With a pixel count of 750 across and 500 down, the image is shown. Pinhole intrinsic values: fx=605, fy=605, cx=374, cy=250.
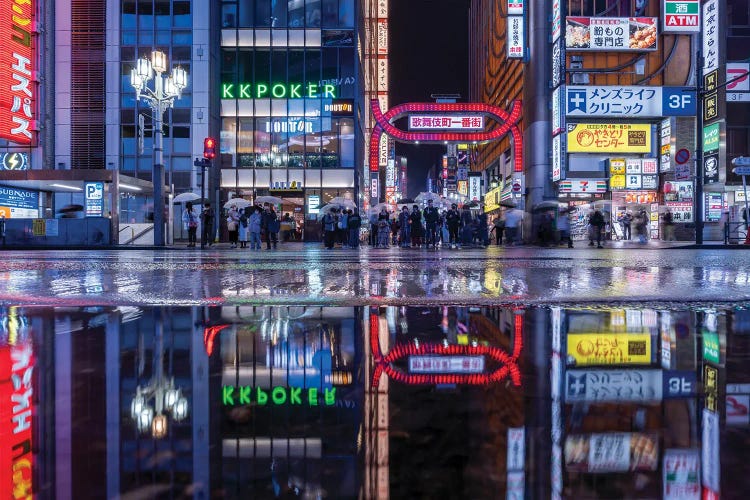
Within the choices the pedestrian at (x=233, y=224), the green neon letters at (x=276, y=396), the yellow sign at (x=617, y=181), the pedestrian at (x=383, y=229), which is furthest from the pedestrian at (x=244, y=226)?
the green neon letters at (x=276, y=396)

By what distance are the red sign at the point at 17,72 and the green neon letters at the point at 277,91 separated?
1192cm

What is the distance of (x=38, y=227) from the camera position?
28859 millimetres

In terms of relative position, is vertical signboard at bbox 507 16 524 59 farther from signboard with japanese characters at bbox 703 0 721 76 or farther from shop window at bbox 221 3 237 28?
shop window at bbox 221 3 237 28

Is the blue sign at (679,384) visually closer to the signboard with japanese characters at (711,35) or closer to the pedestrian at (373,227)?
the pedestrian at (373,227)

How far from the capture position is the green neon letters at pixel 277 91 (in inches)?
1650

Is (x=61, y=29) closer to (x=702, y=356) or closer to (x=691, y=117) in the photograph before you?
(x=691, y=117)

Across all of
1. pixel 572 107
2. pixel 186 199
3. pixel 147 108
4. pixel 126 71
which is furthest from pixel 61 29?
pixel 572 107

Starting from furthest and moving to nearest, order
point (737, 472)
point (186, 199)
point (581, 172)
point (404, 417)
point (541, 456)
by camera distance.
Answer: point (581, 172) < point (186, 199) < point (404, 417) < point (541, 456) < point (737, 472)

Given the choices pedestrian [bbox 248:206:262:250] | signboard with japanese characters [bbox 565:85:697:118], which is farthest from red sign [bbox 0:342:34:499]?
signboard with japanese characters [bbox 565:85:697:118]

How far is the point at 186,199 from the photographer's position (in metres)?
33.3

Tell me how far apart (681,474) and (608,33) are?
3848cm

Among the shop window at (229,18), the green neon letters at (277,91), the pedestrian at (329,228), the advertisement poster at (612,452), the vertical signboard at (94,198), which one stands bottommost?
the advertisement poster at (612,452)

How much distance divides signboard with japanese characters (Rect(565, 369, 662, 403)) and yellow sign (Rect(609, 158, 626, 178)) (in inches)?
1493

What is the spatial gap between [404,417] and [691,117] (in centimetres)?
3985
